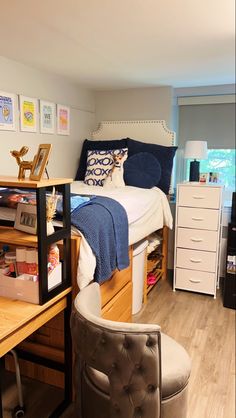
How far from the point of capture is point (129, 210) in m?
2.27

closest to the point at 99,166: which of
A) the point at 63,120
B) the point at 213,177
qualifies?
the point at 63,120

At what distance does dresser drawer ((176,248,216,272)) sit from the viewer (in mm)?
3008

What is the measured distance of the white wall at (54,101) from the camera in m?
2.53

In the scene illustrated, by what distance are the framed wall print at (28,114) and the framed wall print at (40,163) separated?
1341 millimetres

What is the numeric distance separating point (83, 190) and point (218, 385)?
1.70m

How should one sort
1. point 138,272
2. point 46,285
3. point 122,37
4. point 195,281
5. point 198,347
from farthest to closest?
point 195,281 → point 138,272 → point 198,347 → point 122,37 → point 46,285

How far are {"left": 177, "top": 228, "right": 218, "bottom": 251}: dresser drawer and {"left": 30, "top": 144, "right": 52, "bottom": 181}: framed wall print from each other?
1.92 metres

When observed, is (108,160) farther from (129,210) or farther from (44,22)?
(44,22)

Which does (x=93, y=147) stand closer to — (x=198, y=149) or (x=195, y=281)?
(x=198, y=149)

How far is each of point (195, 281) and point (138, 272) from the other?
2.47 feet

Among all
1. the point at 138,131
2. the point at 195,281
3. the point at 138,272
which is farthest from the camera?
the point at 138,131

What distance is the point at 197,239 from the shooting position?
3.03 meters

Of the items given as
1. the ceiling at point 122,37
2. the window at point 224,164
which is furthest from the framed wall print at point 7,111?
the window at point 224,164

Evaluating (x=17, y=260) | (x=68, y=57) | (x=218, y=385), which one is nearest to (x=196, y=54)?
(x=68, y=57)
